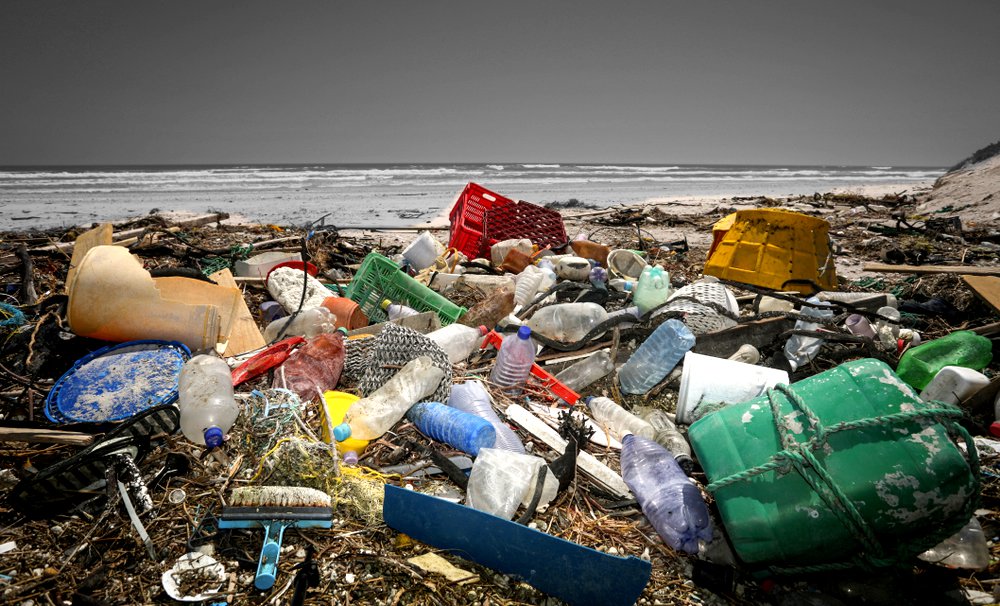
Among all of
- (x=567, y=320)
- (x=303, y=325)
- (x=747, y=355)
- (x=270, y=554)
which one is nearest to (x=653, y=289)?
(x=567, y=320)

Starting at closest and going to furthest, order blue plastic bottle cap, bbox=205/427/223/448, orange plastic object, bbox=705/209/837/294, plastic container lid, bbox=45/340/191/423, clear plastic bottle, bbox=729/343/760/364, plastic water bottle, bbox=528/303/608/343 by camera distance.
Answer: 1. blue plastic bottle cap, bbox=205/427/223/448
2. plastic container lid, bbox=45/340/191/423
3. clear plastic bottle, bbox=729/343/760/364
4. plastic water bottle, bbox=528/303/608/343
5. orange plastic object, bbox=705/209/837/294

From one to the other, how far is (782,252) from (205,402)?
4.21 meters

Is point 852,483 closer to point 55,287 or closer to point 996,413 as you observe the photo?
point 996,413

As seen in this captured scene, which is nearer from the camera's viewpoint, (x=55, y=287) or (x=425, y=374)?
(x=425, y=374)

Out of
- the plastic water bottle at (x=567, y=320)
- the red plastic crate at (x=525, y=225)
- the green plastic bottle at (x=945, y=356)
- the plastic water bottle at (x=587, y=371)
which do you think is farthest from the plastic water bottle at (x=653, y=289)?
the red plastic crate at (x=525, y=225)

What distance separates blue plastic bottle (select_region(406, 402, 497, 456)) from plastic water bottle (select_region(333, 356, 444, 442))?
2.9 inches

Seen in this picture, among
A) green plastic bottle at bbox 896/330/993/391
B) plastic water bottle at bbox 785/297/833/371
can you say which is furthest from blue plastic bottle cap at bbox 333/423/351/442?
green plastic bottle at bbox 896/330/993/391

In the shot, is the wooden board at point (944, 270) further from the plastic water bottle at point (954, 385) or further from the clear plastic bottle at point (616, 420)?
the clear plastic bottle at point (616, 420)

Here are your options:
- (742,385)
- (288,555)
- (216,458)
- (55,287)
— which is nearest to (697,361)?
(742,385)

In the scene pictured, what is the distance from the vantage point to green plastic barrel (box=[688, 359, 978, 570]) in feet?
4.23

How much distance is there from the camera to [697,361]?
2.34m

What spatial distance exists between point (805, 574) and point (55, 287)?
220 inches

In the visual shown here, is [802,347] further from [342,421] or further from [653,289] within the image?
[342,421]

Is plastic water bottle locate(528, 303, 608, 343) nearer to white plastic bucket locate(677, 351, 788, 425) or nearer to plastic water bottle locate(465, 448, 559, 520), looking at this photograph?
white plastic bucket locate(677, 351, 788, 425)
